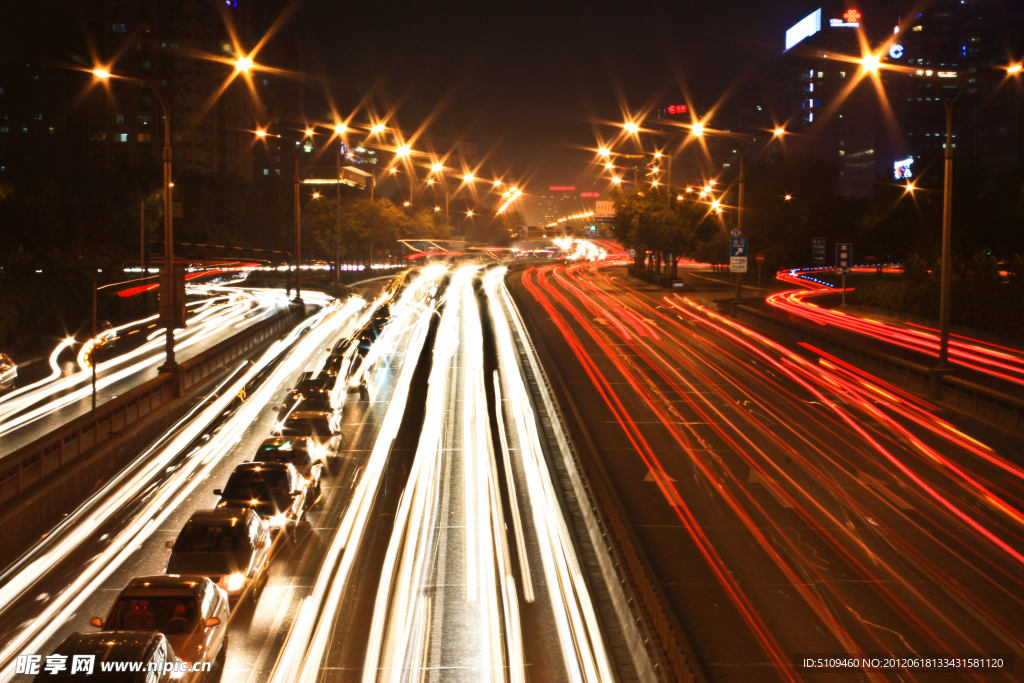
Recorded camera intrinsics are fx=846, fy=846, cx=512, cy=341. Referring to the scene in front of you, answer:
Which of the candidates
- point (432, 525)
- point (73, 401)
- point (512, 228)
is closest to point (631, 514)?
A: point (432, 525)

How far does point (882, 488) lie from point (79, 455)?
16526mm

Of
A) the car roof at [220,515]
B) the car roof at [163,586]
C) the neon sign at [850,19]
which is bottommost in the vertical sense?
the car roof at [163,586]

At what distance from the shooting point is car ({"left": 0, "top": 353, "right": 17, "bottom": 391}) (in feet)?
92.4

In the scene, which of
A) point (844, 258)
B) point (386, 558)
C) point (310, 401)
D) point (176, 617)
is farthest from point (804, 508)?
point (844, 258)

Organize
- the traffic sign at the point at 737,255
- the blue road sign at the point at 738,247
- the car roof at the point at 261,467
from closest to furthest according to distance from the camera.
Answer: the car roof at the point at 261,467
the traffic sign at the point at 737,255
the blue road sign at the point at 738,247

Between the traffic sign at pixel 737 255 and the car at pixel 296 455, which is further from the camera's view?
the traffic sign at pixel 737 255

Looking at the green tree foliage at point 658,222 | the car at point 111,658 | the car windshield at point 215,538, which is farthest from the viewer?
the green tree foliage at point 658,222

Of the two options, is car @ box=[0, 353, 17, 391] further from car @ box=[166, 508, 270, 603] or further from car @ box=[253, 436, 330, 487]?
car @ box=[166, 508, 270, 603]

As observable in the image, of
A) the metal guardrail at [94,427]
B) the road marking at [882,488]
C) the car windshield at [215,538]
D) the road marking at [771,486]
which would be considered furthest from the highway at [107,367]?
the road marking at [882,488]

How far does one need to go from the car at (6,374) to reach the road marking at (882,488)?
2591 cm

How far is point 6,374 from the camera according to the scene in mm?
28438

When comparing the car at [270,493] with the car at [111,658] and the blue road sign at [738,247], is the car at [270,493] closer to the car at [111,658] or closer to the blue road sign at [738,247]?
the car at [111,658]

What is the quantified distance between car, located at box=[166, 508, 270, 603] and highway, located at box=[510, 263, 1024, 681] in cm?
611

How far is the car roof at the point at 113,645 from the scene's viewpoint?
8.03 meters
